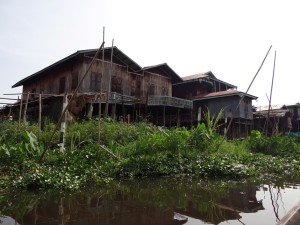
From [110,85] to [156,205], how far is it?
15482 mm

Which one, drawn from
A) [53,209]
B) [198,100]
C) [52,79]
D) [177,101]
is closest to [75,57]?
[52,79]

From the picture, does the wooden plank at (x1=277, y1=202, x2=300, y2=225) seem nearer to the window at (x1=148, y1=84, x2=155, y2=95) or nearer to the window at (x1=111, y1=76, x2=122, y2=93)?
the window at (x1=111, y1=76, x2=122, y2=93)

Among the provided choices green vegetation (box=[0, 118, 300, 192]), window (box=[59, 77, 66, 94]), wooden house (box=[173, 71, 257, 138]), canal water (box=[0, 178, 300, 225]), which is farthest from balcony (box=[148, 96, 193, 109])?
canal water (box=[0, 178, 300, 225])

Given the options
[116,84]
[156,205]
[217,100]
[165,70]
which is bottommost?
[156,205]

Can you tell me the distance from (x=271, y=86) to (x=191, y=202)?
1184 cm

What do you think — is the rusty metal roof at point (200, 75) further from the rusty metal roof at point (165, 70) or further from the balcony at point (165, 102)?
the balcony at point (165, 102)

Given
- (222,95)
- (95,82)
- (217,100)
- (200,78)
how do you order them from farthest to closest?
(200,78), (217,100), (222,95), (95,82)

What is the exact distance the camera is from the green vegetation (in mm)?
7051

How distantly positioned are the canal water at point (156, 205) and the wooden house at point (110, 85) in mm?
9441

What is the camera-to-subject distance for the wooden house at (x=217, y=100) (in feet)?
80.5

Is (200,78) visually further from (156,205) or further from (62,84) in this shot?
(156,205)

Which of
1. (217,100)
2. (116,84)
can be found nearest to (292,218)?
(116,84)

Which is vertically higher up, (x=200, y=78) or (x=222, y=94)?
(x=200, y=78)

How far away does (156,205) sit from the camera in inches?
210
